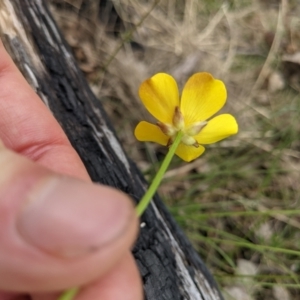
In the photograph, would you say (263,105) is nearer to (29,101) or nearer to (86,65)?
(86,65)

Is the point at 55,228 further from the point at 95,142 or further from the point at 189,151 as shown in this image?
the point at 95,142

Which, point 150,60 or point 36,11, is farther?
point 150,60

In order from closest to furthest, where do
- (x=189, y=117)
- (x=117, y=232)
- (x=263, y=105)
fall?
(x=117, y=232)
(x=189, y=117)
(x=263, y=105)

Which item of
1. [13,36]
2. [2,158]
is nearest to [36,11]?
[13,36]

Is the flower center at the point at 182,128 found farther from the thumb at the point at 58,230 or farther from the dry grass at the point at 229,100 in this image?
the dry grass at the point at 229,100

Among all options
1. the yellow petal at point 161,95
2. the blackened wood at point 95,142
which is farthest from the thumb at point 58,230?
the blackened wood at point 95,142

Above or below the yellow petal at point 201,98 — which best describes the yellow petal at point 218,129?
below
